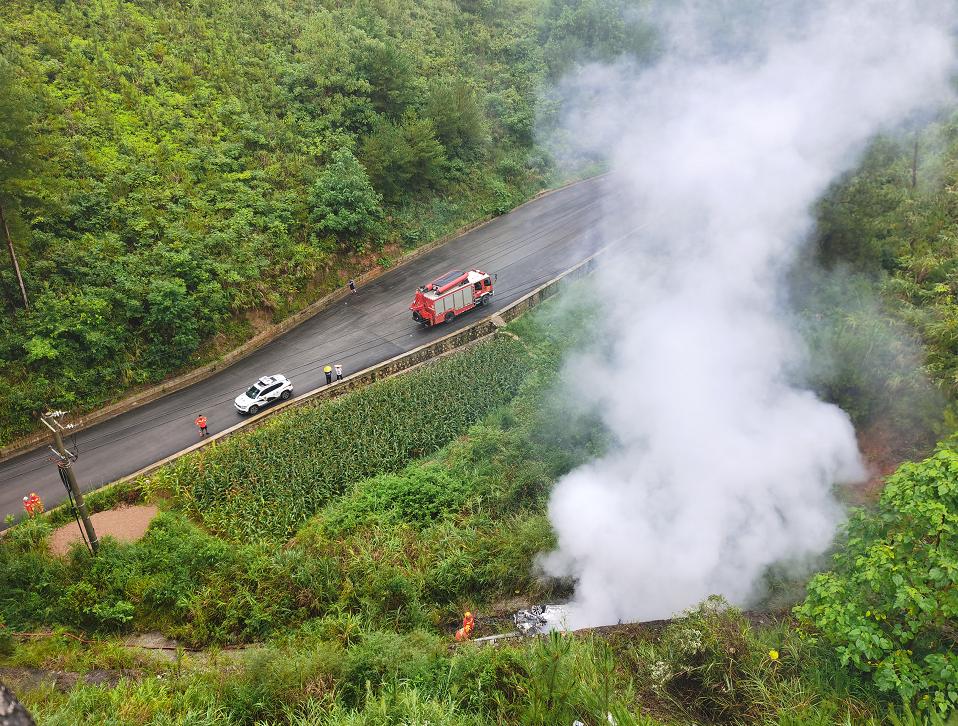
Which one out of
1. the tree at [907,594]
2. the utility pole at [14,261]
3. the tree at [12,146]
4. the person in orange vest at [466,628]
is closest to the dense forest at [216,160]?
the tree at [12,146]

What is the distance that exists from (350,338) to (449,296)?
478cm

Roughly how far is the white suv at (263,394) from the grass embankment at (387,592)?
1388 mm

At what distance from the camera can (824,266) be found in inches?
771

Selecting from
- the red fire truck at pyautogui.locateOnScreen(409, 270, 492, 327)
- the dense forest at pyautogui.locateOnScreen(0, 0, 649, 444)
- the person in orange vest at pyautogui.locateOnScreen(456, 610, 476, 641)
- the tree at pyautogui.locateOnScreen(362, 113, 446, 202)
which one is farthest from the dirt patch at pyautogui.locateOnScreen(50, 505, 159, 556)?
the tree at pyautogui.locateOnScreen(362, 113, 446, 202)

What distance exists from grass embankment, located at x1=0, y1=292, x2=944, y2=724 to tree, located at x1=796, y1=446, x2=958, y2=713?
91 centimetres

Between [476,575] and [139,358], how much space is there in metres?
16.5

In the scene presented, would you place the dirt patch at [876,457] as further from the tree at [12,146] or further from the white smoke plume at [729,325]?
the tree at [12,146]

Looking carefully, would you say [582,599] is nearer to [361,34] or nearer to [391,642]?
[391,642]

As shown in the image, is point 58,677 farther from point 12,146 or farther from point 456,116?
point 456,116

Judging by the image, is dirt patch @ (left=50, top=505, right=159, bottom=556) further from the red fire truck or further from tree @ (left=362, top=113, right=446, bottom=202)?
tree @ (left=362, top=113, right=446, bottom=202)

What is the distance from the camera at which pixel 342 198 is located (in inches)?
1139

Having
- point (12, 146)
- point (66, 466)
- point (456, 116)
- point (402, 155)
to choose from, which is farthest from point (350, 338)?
point (456, 116)

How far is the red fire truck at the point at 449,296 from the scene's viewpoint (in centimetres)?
2702

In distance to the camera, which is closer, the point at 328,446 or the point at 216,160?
the point at 328,446
